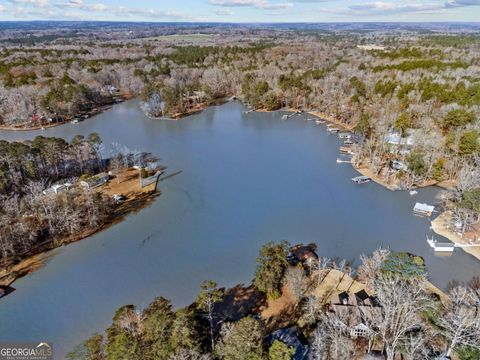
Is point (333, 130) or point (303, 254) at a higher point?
point (333, 130)

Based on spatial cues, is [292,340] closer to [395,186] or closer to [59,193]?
[59,193]

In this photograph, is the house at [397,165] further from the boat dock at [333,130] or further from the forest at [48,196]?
the forest at [48,196]

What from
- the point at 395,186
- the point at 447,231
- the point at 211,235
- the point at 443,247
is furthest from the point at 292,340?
the point at 395,186

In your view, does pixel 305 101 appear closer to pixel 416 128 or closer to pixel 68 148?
pixel 416 128

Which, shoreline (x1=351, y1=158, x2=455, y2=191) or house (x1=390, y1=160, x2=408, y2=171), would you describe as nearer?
shoreline (x1=351, y1=158, x2=455, y2=191)

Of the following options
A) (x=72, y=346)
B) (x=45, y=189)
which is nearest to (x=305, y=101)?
(x=45, y=189)

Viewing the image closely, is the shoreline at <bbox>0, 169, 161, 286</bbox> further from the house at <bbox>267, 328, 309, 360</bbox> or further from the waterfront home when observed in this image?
the waterfront home

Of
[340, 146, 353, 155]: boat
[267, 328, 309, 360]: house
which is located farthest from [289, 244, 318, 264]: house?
[340, 146, 353, 155]: boat
